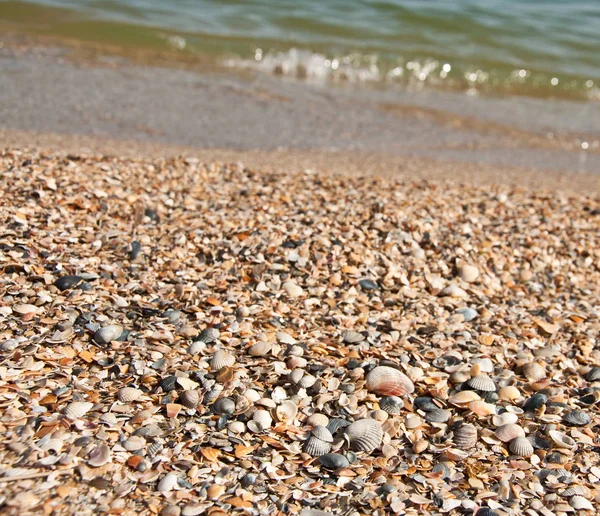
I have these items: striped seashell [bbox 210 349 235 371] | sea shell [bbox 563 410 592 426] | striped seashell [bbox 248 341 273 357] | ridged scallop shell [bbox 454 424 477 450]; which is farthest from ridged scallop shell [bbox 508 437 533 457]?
striped seashell [bbox 210 349 235 371]

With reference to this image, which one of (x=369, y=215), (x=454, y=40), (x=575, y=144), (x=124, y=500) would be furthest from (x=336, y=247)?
(x=454, y=40)

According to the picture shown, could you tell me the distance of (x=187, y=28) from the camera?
10281 mm

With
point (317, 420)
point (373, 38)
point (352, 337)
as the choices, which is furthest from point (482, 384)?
point (373, 38)

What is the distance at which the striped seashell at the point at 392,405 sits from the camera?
8.55ft

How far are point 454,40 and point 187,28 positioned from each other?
4.56 metres

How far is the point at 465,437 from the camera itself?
251 cm

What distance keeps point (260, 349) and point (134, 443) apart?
0.73 meters

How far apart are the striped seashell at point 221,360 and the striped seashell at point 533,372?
1301mm

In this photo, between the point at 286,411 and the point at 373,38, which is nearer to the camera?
the point at 286,411

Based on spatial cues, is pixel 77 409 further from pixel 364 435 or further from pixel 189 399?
pixel 364 435

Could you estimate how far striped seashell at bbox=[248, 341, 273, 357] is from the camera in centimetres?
279

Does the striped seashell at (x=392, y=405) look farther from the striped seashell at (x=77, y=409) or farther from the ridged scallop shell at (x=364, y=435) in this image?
the striped seashell at (x=77, y=409)

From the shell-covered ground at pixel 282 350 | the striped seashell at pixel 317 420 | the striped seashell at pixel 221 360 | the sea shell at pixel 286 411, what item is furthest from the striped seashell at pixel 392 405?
the striped seashell at pixel 221 360

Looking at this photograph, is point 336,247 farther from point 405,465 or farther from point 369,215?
point 405,465
